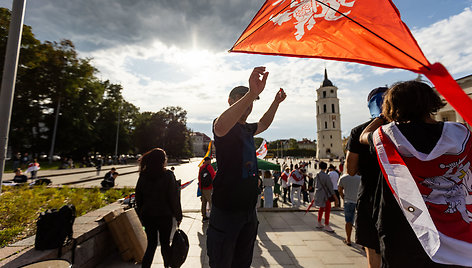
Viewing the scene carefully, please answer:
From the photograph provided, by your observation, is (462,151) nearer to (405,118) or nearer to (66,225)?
(405,118)

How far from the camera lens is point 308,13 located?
2197mm

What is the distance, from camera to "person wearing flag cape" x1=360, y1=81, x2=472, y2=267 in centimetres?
123

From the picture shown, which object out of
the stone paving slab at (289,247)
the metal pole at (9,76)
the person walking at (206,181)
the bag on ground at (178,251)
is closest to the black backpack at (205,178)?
the person walking at (206,181)

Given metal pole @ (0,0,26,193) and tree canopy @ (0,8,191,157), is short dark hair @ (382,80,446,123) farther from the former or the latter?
tree canopy @ (0,8,191,157)

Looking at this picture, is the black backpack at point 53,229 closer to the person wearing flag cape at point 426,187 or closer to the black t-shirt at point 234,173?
the black t-shirt at point 234,173

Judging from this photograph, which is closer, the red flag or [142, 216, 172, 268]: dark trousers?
the red flag

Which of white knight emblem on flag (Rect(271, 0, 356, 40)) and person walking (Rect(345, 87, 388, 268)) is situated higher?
white knight emblem on flag (Rect(271, 0, 356, 40))

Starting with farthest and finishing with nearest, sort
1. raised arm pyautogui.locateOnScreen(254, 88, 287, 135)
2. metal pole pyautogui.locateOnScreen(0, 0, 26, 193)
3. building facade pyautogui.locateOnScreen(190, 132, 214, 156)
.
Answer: building facade pyautogui.locateOnScreen(190, 132, 214, 156) → metal pole pyautogui.locateOnScreen(0, 0, 26, 193) → raised arm pyautogui.locateOnScreen(254, 88, 287, 135)

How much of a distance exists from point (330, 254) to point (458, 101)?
4.11m

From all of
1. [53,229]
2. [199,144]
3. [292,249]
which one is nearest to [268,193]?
[292,249]

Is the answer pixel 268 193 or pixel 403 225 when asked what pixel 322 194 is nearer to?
pixel 268 193

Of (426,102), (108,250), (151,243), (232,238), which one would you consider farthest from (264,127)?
(108,250)

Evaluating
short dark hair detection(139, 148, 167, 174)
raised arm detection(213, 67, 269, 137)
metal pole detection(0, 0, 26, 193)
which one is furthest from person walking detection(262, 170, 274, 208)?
raised arm detection(213, 67, 269, 137)

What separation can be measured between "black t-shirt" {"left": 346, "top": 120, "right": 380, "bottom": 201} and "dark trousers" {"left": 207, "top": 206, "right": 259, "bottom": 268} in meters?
1.11
